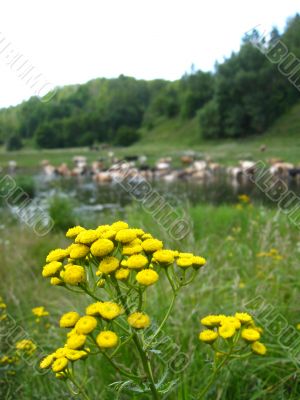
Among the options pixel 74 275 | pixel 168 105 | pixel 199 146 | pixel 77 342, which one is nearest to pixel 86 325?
pixel 77 342

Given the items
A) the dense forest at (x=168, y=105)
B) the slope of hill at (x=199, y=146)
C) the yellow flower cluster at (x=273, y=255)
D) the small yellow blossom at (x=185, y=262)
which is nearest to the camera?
the small yellow blossom at (x=185, y=262)

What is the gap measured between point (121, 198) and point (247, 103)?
2559 centimetres

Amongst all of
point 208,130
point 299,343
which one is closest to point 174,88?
point 208,130

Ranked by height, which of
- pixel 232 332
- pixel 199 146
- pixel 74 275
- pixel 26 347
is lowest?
pixel 199 146

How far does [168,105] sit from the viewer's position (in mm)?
55500

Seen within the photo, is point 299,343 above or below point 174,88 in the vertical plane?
below

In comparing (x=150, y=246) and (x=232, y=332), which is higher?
(x=150, y=246)

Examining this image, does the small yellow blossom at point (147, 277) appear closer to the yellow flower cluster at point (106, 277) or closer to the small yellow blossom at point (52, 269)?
the yellow flower cluster at point (106, 277)

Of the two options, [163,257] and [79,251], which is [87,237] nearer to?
[79,251]

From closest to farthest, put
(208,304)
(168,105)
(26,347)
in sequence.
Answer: (26,347)
(208,304)
(168,105)

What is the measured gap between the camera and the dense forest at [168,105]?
35.5 metres

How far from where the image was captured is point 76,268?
121 cm

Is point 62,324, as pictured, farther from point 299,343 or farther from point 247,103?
point 247,103

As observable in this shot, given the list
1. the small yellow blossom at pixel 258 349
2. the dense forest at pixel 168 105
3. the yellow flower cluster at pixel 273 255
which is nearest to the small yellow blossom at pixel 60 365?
the small yellow blossom at pixel 258 349
